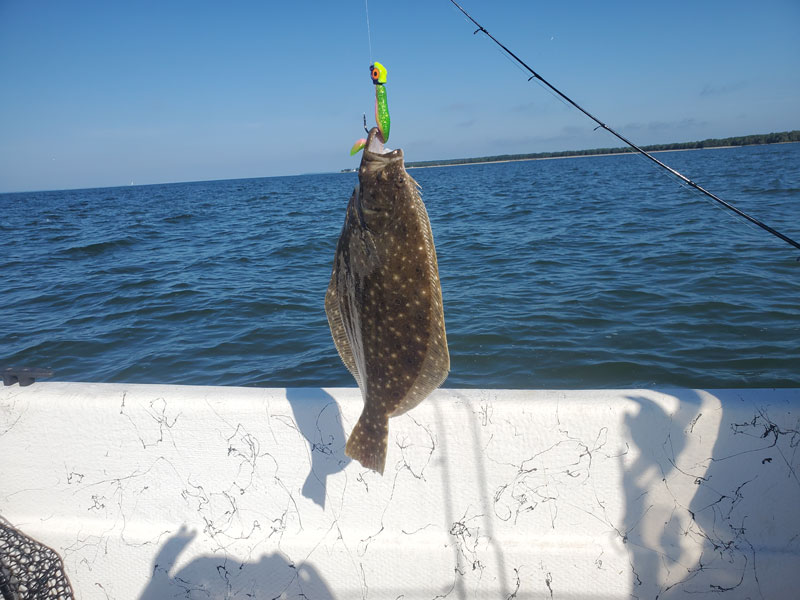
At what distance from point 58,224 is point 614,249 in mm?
28533

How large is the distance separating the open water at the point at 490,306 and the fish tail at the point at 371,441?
452 cm

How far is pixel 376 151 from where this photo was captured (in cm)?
167

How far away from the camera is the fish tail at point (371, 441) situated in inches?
72.7

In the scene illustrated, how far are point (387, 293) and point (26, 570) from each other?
7.74 feet

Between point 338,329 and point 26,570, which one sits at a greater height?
point 338,329

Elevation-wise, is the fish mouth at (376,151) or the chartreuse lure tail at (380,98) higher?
the chartreuse lure tail at (380,98)

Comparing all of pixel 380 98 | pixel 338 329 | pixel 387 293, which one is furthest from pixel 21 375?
pixel 380 98

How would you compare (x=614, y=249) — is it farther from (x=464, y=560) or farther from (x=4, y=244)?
(x=4, y=244)

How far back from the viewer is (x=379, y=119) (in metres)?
1.71

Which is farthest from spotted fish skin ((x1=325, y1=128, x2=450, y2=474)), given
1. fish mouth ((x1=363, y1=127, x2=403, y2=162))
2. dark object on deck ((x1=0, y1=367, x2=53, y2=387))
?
dark object on deck ((x1=0, y1=367, x2=53, y2=387))

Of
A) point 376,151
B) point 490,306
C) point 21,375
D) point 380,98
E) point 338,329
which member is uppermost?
point 380,98

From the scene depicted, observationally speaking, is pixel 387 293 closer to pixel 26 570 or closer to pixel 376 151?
pixel 376 151

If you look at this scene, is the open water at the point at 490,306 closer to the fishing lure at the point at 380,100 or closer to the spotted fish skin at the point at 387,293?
the spotted fish skin at the point at 387,293

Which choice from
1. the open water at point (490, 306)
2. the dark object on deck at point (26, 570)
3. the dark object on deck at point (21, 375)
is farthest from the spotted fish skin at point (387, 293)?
the open water at point (490, 306)
